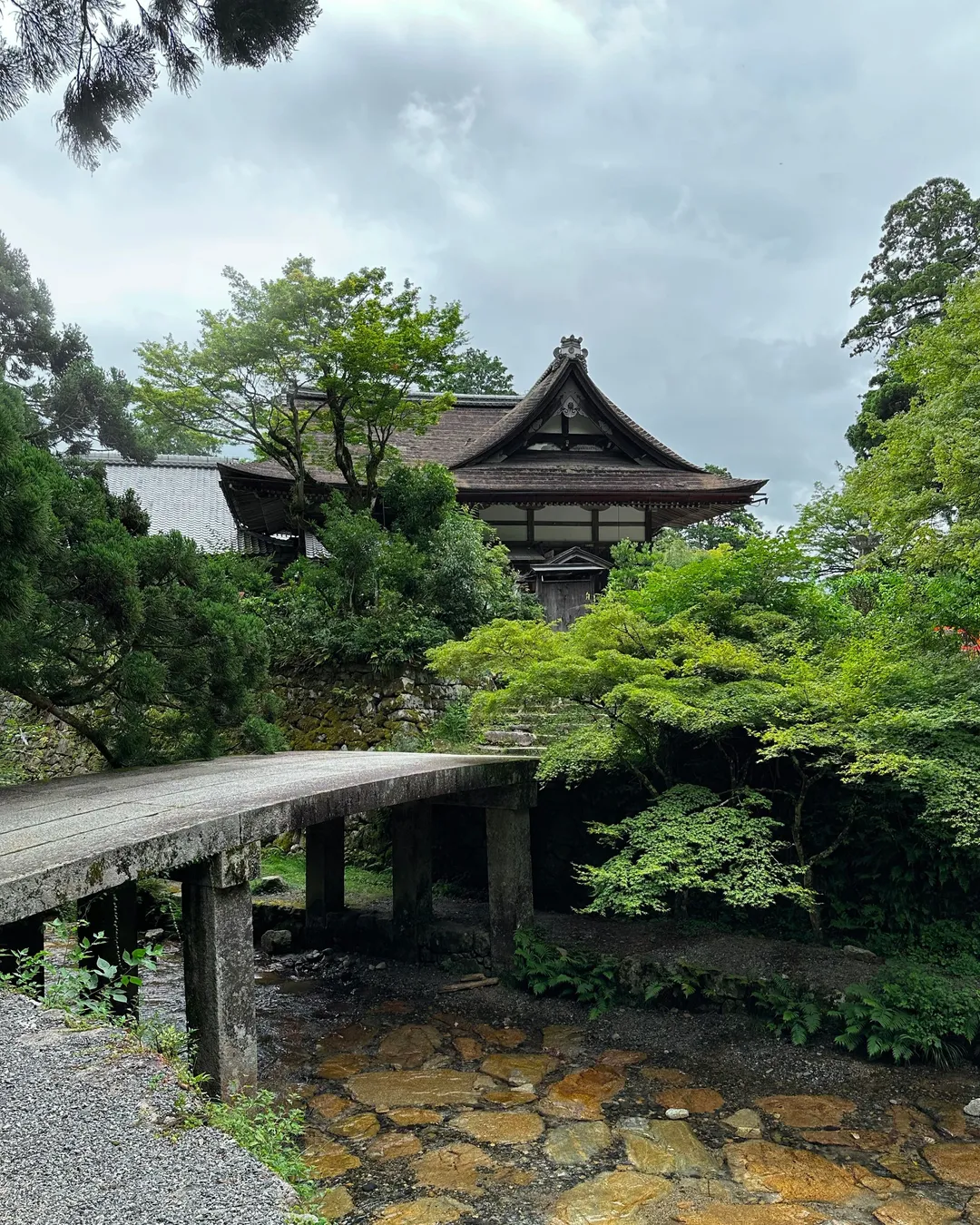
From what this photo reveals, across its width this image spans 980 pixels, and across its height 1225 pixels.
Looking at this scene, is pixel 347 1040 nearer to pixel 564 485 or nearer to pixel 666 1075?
pixel 666 1075

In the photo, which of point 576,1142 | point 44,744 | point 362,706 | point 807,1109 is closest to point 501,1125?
point 576,1142

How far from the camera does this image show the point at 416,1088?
6.46 metres

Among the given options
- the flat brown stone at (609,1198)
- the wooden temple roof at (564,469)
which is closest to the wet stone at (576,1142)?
the flat brown stone at (609,1198)

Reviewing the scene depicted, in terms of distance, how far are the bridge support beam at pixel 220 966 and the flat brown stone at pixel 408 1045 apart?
2127 mm

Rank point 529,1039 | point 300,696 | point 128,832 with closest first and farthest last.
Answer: point 128,832 < point 529,1039 < point 300,696

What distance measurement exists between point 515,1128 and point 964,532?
567cm

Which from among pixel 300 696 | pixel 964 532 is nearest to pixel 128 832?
pixel 964 532

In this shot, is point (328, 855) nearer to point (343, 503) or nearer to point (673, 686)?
point (673, 686)

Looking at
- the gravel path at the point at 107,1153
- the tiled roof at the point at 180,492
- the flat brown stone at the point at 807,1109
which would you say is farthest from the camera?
the tiled roof at the point at 180,492

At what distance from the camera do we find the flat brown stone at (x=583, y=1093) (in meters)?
6.03

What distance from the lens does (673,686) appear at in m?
7.63

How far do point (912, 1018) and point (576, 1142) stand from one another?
2830mm

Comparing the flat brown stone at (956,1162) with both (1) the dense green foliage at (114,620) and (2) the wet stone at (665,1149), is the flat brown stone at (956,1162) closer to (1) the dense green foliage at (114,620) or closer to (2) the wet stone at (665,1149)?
(2) the wet stone at (665,1149)

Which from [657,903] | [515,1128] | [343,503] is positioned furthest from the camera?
→ [343,503]
